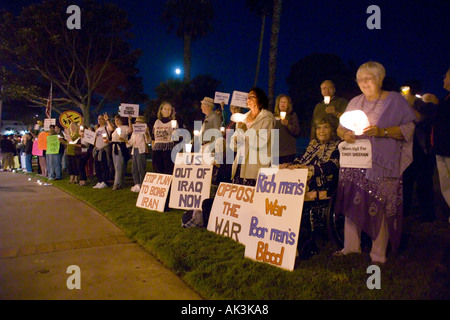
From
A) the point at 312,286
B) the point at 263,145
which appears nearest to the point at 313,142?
the point at 263,145

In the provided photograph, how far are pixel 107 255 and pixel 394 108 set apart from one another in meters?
3.68

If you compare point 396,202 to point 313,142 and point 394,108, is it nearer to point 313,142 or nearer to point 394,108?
point 394,108

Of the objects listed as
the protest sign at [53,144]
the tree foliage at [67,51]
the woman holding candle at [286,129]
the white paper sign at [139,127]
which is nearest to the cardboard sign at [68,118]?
the protest sign at [53,144]

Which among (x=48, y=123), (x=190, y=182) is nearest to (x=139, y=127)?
(x=190, y=182)

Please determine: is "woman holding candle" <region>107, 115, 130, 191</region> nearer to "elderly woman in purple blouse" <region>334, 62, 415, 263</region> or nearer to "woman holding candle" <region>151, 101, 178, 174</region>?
"woman holding candle" <region>151, 101, 178, 174</region>

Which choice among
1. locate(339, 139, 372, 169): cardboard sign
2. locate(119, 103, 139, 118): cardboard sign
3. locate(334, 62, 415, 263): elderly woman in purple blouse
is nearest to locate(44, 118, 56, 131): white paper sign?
locate(119, 103, 139, 118): cardboard sign

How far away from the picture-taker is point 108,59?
27734 millimetres

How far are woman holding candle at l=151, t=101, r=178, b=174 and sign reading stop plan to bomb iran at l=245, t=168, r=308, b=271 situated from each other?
418 cm

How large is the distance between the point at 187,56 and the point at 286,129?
25.9m

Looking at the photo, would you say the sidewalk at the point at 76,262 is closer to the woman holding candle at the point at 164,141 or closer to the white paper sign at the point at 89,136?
the woman holding candle at the point at 164,141

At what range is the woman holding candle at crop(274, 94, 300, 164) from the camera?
5797mm

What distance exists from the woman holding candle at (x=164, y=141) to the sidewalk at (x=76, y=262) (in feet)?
6.51

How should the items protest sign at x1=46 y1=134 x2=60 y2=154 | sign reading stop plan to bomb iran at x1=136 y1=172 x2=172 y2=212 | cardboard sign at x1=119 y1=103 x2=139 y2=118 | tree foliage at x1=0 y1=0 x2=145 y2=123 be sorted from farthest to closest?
tree foliage at x1=0 y1=0 x2=145 y2=123
protest sign at x1=46 y1=134 x2=60 y2=154
cardboard sign at x1=119 y1=103 x2=139 y2=118
sign reading stop plan to bomb iran at x1=136 y1=172 x2=172 y2=212

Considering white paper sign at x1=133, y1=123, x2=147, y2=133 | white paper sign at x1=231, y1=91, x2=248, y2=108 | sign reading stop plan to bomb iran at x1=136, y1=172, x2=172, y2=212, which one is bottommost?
sign reading stop plan to bomb iran at x1=136, y1=172, x2=172, y2=212
